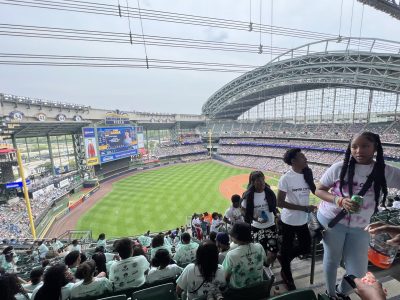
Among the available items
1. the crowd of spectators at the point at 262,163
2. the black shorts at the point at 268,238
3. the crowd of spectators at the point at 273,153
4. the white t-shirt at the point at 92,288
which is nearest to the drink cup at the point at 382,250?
the black shorts at the point at 268,238

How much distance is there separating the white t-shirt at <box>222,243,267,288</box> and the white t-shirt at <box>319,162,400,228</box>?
1.05 meters

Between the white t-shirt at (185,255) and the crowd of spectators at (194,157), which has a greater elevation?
the white t-shirt at (185,255)

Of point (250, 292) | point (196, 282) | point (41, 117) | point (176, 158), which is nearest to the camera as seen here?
point (250, 292)

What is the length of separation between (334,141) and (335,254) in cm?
4153

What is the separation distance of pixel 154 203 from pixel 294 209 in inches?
902

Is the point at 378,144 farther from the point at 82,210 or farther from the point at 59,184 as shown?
the point at 59,184

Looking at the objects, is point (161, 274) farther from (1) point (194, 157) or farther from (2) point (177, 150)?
(2) point (177, 150)

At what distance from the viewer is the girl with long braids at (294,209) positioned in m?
3.26

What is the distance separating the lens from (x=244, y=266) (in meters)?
2.75

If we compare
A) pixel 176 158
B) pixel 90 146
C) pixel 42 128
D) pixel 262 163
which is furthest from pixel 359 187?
pixel 176 158

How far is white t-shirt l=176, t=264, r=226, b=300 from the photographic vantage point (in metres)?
2.59

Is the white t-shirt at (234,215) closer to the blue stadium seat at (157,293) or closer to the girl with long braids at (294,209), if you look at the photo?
the girl with long braids at (294,209)

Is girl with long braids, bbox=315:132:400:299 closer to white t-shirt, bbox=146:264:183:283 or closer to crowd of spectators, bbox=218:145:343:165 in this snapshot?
white t-shirt, bbox=146:264:183:283

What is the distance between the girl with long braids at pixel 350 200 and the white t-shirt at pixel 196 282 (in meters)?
1.30
